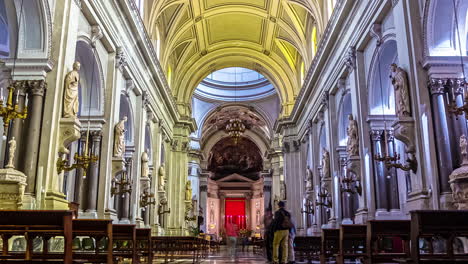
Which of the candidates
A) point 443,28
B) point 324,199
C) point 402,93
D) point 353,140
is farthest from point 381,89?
point 324,199

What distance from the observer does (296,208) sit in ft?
69.0

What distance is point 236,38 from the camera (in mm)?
22719

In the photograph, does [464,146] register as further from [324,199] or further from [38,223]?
[324,199]

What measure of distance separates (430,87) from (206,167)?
105 ft

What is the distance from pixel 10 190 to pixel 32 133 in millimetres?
1079

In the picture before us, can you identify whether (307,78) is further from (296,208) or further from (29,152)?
(29,152)

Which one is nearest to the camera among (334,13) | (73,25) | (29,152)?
(29,152)

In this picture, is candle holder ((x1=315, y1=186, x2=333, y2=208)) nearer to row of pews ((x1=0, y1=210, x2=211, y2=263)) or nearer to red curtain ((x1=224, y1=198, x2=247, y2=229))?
row of pews ((x1=0, y1=210, x2=211, y2=263))

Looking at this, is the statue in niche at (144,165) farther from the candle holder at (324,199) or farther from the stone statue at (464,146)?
the stone statue at (464,146)

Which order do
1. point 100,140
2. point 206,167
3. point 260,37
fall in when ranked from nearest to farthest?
point 100,140 < point 260,37 < point 206,167

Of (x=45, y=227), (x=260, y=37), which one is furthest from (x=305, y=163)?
(x=45, y=227)

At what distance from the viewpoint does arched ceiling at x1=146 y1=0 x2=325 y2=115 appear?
18.1 m

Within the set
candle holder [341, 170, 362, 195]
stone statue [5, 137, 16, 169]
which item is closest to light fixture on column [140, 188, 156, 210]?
candle holder [341, 170, 362, 195]

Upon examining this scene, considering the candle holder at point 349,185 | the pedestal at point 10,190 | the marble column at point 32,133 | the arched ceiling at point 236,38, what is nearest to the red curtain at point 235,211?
the arched ceiling at point 236,38
